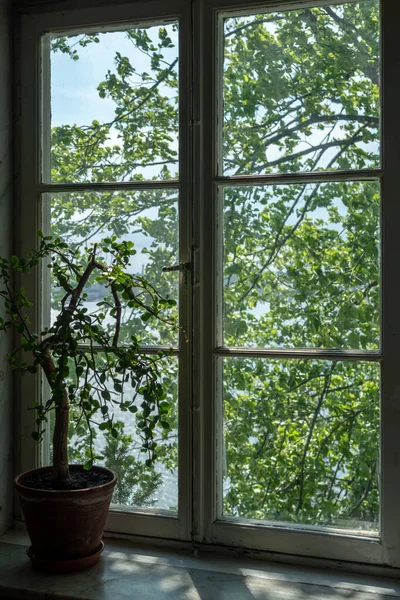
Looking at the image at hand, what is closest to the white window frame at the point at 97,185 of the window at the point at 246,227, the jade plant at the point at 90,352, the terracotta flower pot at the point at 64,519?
the window at the point at 246,227

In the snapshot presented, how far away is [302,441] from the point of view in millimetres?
1985

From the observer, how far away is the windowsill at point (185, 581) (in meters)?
1.79

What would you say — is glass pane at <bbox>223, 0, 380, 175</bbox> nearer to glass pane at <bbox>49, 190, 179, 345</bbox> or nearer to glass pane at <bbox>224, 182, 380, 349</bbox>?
glass pane at <bbox>224, 182, 380, 349</bbox>

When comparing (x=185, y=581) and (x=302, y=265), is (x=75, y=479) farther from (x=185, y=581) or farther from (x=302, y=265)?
(x=302, y=265)

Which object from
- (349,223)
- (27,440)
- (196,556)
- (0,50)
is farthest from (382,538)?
(0,50)

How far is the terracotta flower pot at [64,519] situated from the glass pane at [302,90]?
3.51ft

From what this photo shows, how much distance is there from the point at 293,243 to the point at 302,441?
0.60 m

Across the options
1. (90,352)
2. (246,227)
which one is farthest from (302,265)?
(90,352)

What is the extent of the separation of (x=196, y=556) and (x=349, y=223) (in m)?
1.12

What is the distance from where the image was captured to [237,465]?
80.7 inches

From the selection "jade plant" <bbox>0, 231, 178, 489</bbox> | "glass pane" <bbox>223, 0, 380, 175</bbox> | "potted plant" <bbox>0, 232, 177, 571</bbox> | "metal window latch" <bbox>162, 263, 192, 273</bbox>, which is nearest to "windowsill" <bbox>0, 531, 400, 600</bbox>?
"potted plant" <bbox>0, 232, 177, 571</bbox>

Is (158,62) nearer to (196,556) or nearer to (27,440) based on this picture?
(27,440)

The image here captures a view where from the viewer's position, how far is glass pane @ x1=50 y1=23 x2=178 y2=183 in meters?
2.11

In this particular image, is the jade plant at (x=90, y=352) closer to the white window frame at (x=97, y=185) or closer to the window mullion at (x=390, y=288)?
the white window frame at (x=97, y=185)
